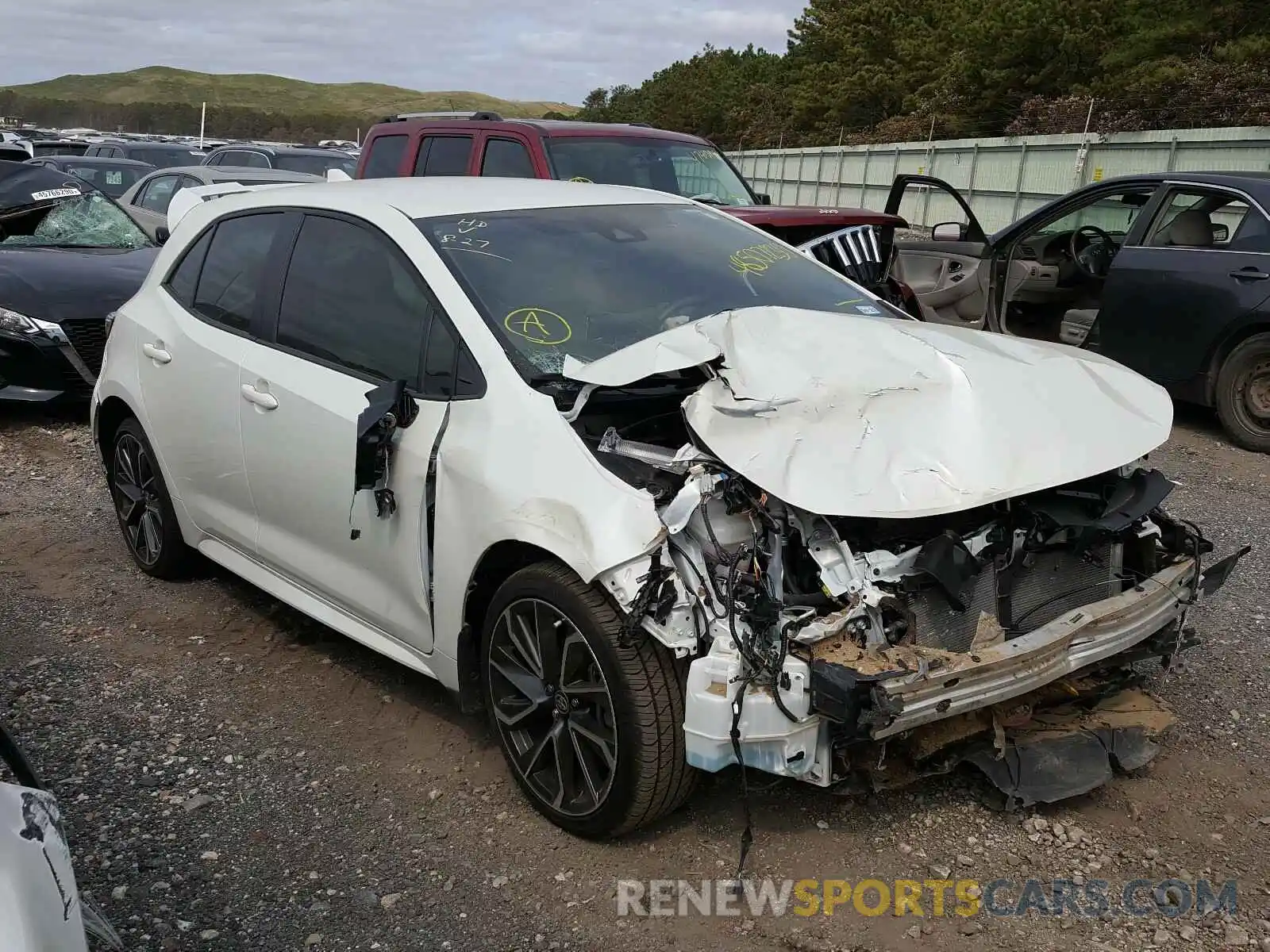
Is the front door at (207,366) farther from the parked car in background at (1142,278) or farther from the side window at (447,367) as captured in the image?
the parked car in background at (1142,278)

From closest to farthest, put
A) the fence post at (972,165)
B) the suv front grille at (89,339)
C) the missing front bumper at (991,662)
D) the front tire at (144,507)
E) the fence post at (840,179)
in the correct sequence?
the missing front bumper at (991,662) < the front tire at (144,507) < the suv front grille at (89,339) < the fence post at (972,165) < the fence post at (840,179)

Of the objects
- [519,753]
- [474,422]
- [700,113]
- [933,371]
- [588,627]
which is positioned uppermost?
[700,113]

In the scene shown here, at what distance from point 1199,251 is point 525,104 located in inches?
6062

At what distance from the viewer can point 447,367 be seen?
134 inches

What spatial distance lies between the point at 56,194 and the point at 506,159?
4.25 metres

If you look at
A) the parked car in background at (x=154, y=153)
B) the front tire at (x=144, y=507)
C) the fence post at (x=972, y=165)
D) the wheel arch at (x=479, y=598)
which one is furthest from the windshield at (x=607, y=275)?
the fence post at (x=972, y=165)

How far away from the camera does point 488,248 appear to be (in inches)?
147

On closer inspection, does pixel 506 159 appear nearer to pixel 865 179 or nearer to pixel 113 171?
pixel 113 171

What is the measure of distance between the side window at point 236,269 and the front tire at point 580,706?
1886 millimetres

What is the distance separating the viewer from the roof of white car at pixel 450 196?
155 inches

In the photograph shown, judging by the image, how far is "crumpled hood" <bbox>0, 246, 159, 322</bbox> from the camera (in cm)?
770

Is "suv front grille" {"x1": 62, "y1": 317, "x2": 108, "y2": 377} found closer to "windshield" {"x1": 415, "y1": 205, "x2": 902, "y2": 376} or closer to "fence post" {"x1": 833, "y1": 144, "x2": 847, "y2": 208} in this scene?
"windshield" {"x1": 415, "y1": 205, "x2": 902, "y2": 376}

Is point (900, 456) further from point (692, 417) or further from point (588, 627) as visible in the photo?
point (588, 627)

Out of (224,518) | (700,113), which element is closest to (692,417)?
(224,518)
